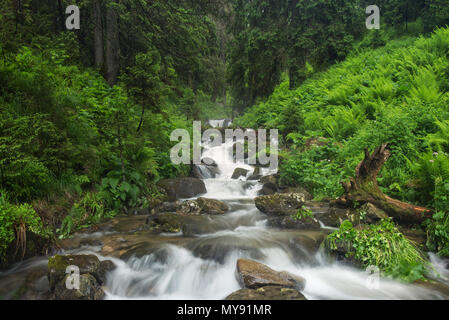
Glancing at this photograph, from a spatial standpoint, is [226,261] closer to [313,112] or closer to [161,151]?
[161,151]

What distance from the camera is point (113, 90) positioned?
848cm

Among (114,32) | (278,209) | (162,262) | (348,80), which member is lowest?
(162,262)

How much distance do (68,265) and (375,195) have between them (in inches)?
196

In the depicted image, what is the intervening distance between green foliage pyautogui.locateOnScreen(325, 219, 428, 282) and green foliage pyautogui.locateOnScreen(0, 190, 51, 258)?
14.1 feet

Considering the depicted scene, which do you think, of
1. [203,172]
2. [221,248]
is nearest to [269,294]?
[221,248]

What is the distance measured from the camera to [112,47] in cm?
943

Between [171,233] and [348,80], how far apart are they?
944cm

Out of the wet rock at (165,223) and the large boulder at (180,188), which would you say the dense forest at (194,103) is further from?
the wet rock at (165,223)

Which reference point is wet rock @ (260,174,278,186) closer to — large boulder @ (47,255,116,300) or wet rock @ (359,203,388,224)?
wet rock @ (359,203,388,224)

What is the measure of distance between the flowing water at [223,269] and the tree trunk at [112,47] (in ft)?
23.2

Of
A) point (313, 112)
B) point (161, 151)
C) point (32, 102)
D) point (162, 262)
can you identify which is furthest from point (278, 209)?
point (313, 112)
